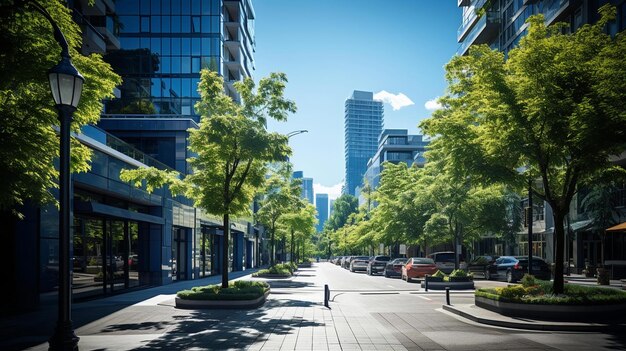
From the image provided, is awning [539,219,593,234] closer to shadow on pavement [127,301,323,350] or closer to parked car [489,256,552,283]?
parked car [489,256,552,283]

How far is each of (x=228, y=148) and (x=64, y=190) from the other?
11019 mm

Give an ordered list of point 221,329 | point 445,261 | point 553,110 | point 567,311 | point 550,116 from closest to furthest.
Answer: point 221,329, point 567,311, point 553,110, point 550,116, point 445,261

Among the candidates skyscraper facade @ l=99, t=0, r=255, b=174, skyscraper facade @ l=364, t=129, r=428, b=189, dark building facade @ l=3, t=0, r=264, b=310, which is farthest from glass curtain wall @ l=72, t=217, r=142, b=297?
skyscraper facade @ l=364, t=129, r=428, b=189

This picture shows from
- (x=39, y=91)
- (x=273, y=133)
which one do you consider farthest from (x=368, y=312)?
(x=39, y=91)

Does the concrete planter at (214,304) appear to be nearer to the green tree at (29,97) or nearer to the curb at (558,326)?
the green tree at (29,97)

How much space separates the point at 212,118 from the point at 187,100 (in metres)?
32.0

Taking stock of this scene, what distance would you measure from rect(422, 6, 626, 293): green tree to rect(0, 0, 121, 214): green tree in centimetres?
1150

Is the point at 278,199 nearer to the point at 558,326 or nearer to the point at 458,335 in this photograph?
the point at 458,335

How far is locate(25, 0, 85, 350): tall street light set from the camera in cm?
726

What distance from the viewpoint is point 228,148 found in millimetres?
18297

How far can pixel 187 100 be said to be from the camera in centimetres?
4791

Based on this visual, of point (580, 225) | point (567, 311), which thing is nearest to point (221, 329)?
point (567, 311)

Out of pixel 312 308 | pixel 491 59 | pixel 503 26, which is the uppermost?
pixel 503 26

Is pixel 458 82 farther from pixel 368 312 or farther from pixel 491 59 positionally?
pixel 368 312
